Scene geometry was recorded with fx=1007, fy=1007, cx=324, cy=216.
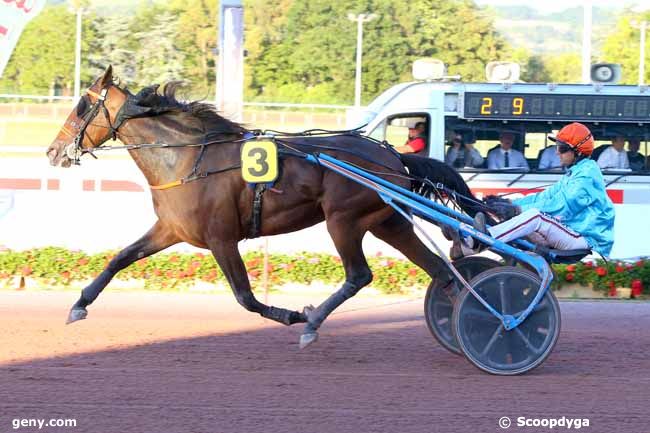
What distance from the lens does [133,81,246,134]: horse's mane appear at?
23.2ft

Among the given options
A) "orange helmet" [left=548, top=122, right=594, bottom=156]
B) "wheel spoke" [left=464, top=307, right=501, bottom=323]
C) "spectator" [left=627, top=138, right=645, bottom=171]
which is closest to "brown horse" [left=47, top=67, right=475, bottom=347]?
"wheel spoke" [left=464, top=307, right=501, bottom=323]

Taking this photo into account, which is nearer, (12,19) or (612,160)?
(12,19)

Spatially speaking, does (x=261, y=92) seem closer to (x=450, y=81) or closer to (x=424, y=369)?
(x=450, y=81)

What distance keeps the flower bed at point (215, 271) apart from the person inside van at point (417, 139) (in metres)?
1.88

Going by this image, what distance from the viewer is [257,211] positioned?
6.80 metres

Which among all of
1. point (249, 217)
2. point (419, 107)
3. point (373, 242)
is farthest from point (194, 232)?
point (419, 107)

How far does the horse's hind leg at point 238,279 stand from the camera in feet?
22.1

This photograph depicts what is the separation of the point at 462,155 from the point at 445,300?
16.8 feet

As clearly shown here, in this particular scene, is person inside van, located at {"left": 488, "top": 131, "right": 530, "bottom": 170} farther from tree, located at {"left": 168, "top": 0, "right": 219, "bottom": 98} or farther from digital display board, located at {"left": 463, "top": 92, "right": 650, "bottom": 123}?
tree, located at {"left": 168, "top": 0, "right": 219, "bottom": 98}

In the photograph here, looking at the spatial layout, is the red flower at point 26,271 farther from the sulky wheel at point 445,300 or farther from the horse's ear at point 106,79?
the sulky wheel at point 445,300

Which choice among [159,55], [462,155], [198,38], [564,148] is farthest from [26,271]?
[198,38]

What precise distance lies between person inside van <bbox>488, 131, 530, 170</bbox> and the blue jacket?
5269mm

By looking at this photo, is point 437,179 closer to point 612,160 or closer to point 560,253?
point 560,253

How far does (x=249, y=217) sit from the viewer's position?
6.83m
